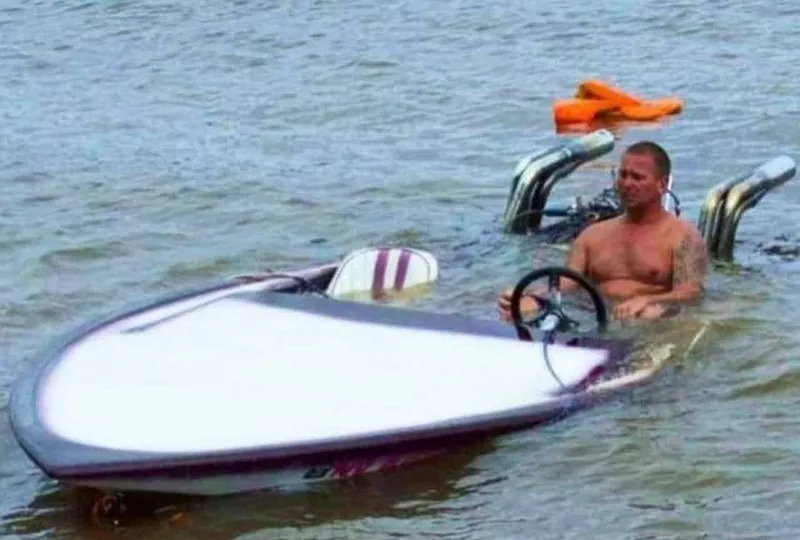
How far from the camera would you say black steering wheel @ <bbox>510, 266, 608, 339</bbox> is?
828 cm

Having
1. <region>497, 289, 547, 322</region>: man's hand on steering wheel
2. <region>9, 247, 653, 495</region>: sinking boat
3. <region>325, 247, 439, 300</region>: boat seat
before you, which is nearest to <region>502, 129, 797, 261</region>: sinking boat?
<region>325, 247, 439, 300</region>: boat seat

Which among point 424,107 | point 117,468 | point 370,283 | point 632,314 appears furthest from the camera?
point 424,107

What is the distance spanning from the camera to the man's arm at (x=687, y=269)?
31.4ft

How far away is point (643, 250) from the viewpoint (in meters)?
9.68

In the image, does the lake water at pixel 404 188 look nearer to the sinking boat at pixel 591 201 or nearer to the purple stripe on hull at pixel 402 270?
the sinking boat at pixel 591 201

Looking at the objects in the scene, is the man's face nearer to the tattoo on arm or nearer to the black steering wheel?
the tattoo on arm

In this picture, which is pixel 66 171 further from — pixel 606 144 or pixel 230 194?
pixel 606 144

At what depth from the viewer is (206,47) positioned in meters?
19.3

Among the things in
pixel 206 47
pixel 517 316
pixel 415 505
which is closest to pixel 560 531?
pixel 415 505

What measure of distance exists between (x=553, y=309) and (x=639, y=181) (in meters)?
1.20

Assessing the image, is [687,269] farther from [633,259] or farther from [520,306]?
[520,306]

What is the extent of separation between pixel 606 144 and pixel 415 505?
457cm

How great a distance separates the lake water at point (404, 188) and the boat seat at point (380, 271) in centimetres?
23

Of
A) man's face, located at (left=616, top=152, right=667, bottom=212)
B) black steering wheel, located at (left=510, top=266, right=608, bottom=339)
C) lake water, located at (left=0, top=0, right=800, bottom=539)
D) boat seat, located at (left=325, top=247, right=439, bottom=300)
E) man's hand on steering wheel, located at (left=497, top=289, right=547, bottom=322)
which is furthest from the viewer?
boat seat, located at (left=325, top=247, right=439, bottom=300)
